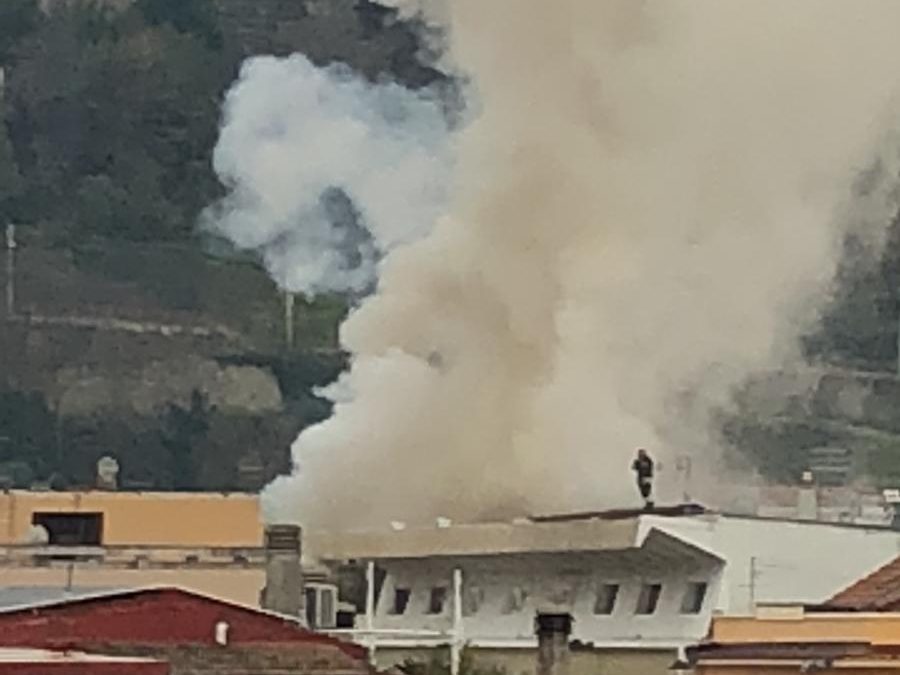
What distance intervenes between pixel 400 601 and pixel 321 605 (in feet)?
9.53

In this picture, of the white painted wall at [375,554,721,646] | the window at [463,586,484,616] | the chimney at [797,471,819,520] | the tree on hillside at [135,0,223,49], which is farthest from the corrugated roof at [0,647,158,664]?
the tree on hillside at [135,0,223,49]

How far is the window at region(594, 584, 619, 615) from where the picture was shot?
42094 millimetres

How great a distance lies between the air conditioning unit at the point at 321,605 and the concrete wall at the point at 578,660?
1.16 meters

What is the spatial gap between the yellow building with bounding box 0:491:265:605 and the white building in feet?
7.69

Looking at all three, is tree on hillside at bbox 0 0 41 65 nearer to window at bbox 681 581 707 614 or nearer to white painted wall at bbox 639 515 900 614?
white painted wall at bbox 639 515 900 614

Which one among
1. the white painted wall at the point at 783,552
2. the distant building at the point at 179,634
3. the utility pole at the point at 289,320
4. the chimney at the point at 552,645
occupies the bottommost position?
the distant building at the point at 179,634

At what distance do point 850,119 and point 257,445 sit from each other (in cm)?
3396

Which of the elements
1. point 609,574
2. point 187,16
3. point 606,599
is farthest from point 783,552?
point 187,16

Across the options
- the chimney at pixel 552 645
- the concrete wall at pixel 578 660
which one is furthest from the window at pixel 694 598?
the chimney at pixel 552 645

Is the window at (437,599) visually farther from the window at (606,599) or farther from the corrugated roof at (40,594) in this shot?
the corrugated roof at (40,594)

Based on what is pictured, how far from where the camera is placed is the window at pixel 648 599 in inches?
1626

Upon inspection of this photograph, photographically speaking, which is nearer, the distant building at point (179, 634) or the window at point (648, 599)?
the distant building at point (179, 634)

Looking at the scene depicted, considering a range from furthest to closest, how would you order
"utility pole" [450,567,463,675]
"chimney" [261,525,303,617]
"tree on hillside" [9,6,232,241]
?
"tree on hillside" [9,6,232,241] < "utility pole" [450,567,463,675] < "chimney" [261,525,303,617]

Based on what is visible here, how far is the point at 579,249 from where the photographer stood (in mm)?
54844
